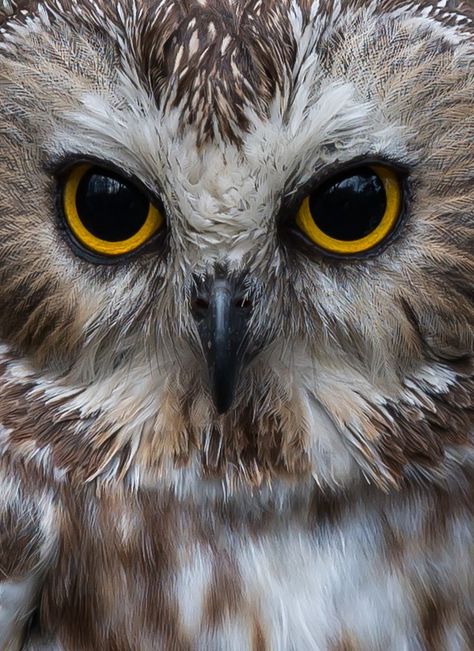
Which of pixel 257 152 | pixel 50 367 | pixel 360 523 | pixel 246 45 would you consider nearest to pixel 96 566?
pixel 50 367

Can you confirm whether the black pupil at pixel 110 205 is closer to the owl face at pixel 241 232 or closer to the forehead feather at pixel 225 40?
the owl face at pixel 241 232

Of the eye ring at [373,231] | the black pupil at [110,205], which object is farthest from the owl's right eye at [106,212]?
the eye ring at [373,231]

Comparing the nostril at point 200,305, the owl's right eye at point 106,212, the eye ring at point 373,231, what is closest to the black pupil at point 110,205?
the owl's right eye at point 106,212

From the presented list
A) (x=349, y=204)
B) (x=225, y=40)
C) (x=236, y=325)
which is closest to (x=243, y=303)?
(x=236, y=325)

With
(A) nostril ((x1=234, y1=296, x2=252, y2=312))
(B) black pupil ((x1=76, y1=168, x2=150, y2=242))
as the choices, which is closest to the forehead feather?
(B) black pupil ((x1=76, y1=168, x2=150, y2=242))

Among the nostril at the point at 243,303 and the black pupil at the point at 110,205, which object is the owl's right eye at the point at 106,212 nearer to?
the black pupil at the point at 110,205

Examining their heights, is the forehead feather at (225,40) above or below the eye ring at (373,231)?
above

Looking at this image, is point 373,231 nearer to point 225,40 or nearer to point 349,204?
point 349,204

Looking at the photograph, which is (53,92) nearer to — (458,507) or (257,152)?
(257,152)
